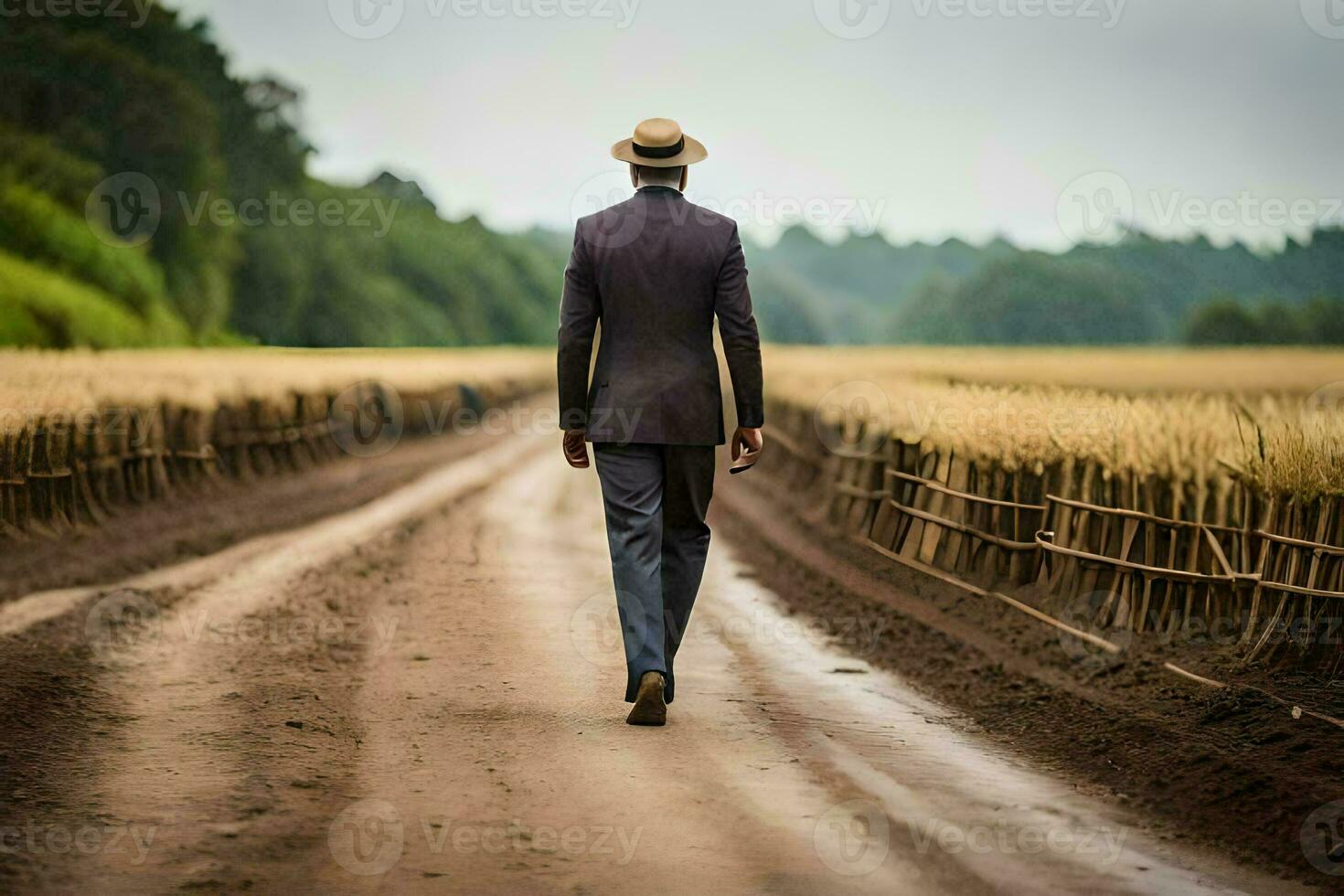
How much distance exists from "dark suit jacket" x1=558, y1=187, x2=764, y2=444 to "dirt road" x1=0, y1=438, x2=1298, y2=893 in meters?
1.29

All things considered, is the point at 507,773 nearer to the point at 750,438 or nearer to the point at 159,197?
the point at 750,438

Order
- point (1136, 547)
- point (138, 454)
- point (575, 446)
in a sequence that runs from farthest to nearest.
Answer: point (138, 454) → point (1136, 547) → point (575, 446)

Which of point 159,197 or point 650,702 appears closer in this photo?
point 650,702

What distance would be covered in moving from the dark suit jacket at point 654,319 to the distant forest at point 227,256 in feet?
65.3

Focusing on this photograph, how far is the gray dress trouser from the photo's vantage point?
18.3ft

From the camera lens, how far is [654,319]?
5668mm

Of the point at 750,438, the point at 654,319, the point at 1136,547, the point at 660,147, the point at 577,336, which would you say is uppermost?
the point at 660,147

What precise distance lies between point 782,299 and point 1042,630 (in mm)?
139781

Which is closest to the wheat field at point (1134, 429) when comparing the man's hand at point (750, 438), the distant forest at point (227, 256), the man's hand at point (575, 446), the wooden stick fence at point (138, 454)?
the man's hand at point (750, 438)

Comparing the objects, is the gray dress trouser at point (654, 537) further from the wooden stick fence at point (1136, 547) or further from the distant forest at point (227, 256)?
the distant forest at point (227, 256)

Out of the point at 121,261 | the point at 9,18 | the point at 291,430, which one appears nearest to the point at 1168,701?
the point at 291,430

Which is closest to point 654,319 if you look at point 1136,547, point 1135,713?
point 1135,713

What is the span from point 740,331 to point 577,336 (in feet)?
2.25

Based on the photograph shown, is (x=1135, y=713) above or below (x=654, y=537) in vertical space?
below
